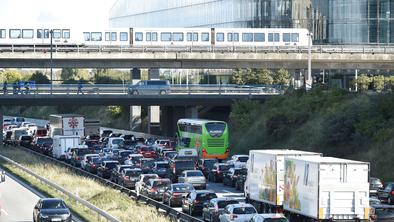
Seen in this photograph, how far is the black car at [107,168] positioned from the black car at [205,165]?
5.59 meters

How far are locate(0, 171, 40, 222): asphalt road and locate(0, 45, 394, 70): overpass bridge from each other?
37.1 meters

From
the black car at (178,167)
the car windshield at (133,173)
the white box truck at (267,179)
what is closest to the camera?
the white box truck at (267,179)

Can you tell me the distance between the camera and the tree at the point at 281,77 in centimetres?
10875

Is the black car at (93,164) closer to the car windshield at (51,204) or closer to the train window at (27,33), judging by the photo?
the car windshield at (51,204)

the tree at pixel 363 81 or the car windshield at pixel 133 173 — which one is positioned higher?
the tree at pixel 363 81

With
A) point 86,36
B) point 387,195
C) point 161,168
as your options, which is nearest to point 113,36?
point 86,36

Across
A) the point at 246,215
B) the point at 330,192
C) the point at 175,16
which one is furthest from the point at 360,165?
the point at 175,16

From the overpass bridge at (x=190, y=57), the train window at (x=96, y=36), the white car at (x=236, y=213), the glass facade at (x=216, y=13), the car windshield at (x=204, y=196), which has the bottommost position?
the car windshield at (x=204, y=196)

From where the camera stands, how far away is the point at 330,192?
111 ft

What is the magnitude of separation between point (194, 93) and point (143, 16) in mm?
74998

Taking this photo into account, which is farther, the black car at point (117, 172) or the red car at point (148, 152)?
the red car at point (148, 152)

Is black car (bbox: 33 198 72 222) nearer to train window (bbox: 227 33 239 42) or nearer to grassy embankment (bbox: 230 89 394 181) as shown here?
grassy embankment (bbox: 230 89 394 181)

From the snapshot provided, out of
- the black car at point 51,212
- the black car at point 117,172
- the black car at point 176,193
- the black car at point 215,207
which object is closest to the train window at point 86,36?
the black car at point 117,172

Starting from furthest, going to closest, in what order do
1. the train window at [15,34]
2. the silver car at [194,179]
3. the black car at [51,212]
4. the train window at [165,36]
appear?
the train window at [165,36] → the train window at [15,34] → the silver car at [194,179] → the black car at [51,212]
